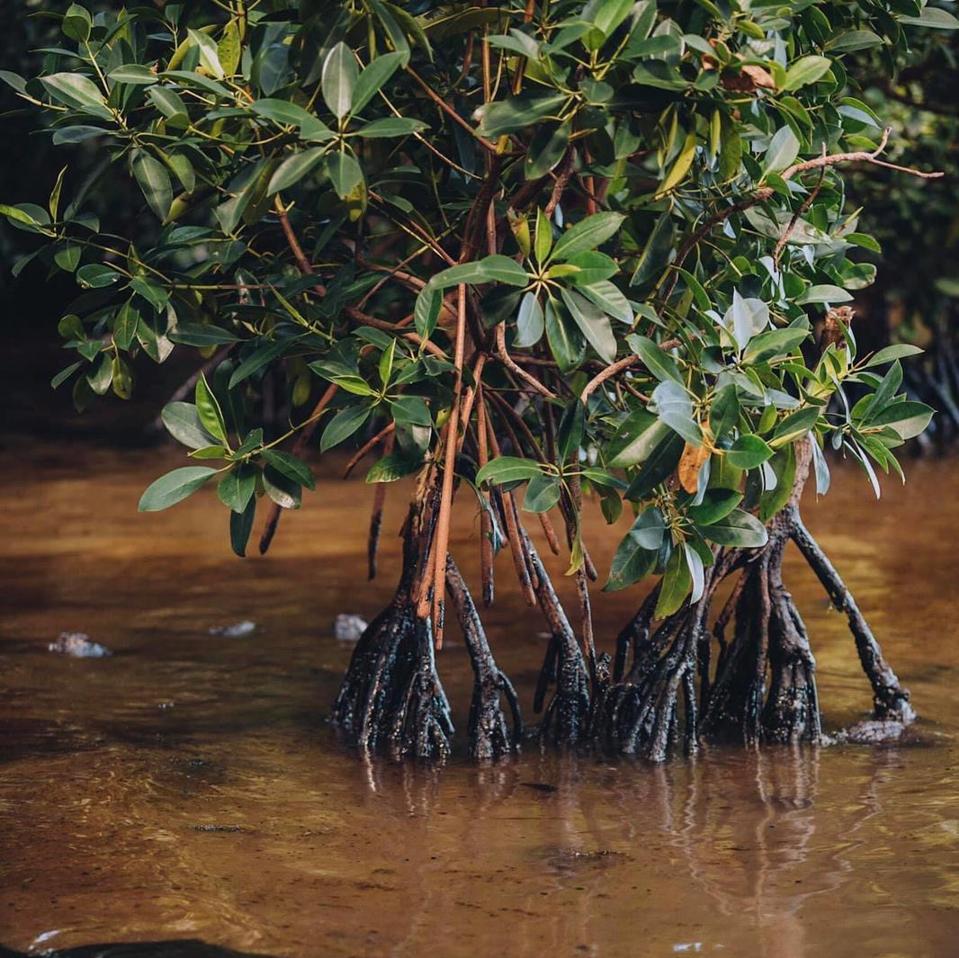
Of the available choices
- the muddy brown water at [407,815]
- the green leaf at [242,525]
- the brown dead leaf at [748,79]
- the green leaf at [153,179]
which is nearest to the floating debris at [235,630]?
the muddy brown water at [407,815]

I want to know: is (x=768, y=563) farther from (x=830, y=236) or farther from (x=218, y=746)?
(x=218, y=746)

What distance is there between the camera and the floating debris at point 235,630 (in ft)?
18.6

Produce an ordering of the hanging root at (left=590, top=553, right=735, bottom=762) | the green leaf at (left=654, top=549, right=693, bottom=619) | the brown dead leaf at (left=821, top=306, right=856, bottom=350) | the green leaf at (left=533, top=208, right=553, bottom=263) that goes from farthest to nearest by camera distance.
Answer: the hanging root at (left=590, top=553, right=735, bottom=762) → the brown dead leaf at (left=821, top=306, right=856, bottom=350) → the green leaf at (left=654, top=549, right=693, bottom=619) → the green leaf at (left=533, top=208, right=553, bottom=263)

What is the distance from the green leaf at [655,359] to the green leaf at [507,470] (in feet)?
1.16

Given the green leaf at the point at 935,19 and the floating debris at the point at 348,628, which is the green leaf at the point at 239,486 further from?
the floating debris at the point at 348,628

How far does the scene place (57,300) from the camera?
18.2 m

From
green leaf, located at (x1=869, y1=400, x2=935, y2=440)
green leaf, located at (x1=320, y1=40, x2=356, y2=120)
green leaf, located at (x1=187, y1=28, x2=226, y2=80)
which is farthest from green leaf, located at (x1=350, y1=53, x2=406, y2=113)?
green leaf, located at (x1=869, y1=400, x2=935, y2=440)

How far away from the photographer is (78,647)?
17.7 ft

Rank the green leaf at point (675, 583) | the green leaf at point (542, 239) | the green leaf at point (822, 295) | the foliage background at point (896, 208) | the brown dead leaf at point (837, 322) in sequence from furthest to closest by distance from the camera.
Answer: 1. the foliage background at point (896, 208)
2. the brown dead leaf at point (837, 322)
3. the green leaf at point (822, 295)
4. the green leaf at point (675, 583)
5. the green leaf at point (542, 239)

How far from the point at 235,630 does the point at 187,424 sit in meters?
2.20

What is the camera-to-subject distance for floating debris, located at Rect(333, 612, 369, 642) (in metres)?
5.68

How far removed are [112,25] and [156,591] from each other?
9.70 ft

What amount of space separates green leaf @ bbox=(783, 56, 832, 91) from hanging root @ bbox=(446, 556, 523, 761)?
1708 mm

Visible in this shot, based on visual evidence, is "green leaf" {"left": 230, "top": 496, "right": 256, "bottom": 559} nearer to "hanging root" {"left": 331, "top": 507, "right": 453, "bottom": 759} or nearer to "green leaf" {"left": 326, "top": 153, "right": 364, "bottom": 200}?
"hanging root" {"left": 331, "top": 507, "right": 453, "bottom": 759}
